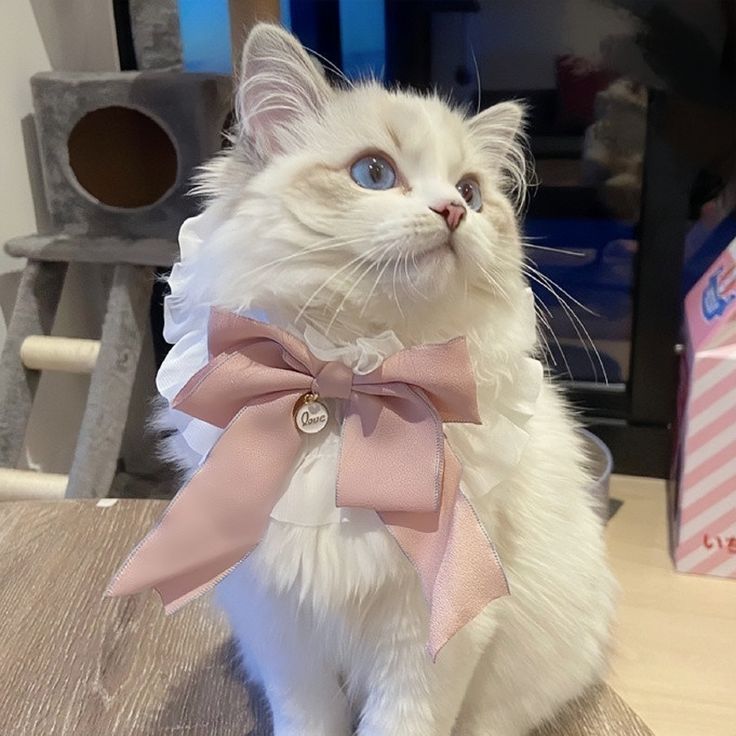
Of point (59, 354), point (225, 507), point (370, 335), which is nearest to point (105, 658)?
point (225, 507)

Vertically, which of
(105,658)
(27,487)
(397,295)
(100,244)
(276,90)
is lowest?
(27,487)

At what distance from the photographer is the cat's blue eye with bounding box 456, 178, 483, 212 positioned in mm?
634

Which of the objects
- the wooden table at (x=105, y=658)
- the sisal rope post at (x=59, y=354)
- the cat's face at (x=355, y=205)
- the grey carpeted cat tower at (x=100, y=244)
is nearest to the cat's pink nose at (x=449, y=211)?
the cat's face at (x=355, y=205)

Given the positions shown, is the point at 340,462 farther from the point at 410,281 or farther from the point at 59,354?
the point at 59,354

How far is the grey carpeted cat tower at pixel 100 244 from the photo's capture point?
1316 millimetres

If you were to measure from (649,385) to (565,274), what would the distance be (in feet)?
0.75

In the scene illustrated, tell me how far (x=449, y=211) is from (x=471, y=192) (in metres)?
0.10

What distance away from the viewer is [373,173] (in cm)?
58

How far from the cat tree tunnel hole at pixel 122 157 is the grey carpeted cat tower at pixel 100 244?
50 millimetres

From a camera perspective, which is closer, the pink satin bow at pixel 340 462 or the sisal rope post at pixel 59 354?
the pink satin bow at pixel 340 462

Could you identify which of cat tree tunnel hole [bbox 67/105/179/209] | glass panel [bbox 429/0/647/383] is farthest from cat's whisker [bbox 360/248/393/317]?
cat tree tunnel hole [bbox 67/105/179/209]

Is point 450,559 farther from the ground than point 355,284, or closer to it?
closer to it

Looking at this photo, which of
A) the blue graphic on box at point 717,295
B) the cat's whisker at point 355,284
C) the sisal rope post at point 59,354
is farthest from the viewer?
the sisal rope post at point 59,354

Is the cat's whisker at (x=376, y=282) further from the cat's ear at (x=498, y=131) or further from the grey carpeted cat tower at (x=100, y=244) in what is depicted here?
the grey carpeted cat tower at (x=100, y=244)
